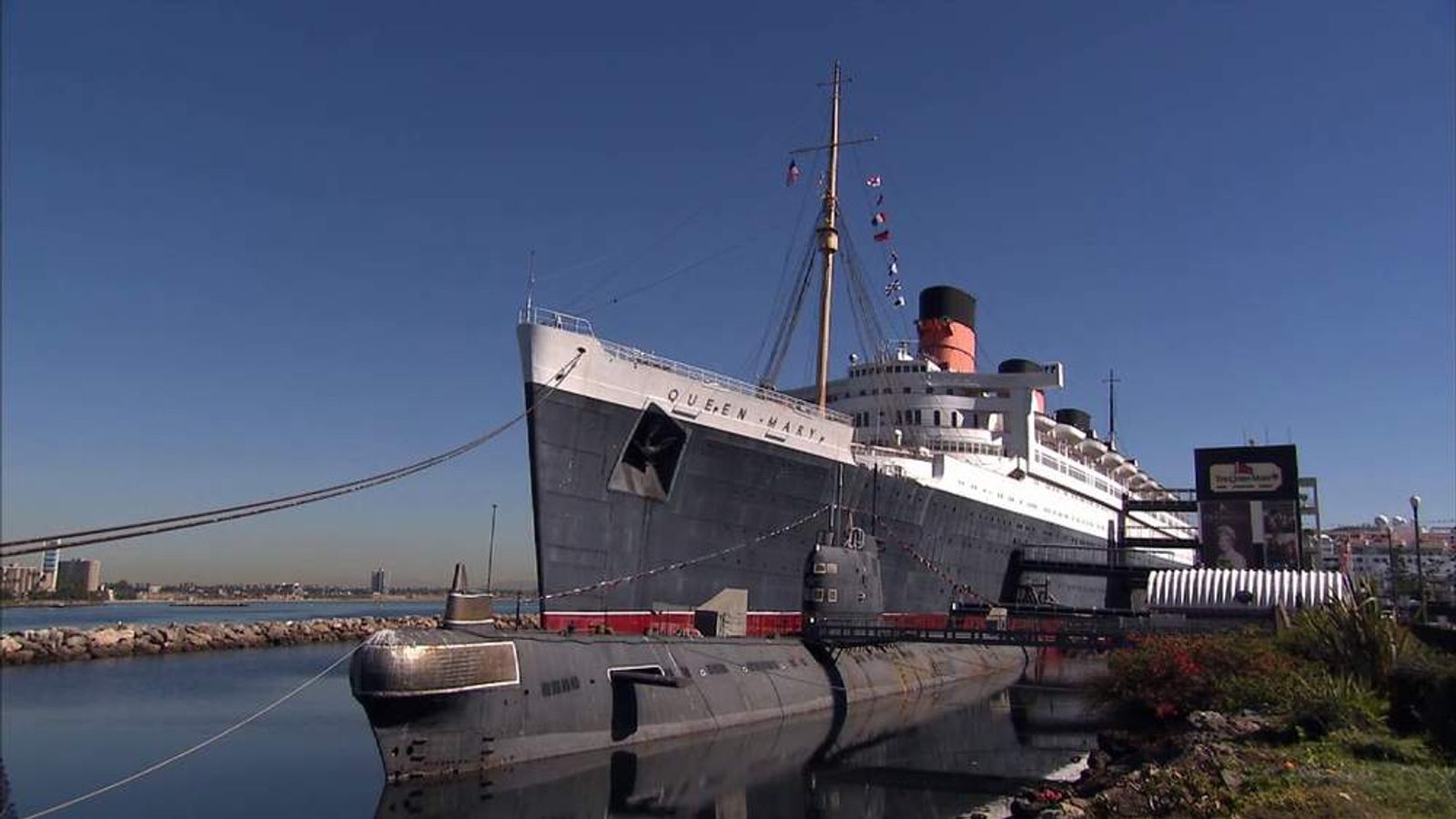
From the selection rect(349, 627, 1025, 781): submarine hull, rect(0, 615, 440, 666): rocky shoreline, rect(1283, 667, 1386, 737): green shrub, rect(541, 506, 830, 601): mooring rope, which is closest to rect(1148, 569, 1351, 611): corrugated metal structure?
rect(541, 506, 830, 601): mooring rope

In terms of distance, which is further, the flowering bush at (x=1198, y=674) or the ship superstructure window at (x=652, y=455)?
the ship superstructure window at (x=652, y=455)

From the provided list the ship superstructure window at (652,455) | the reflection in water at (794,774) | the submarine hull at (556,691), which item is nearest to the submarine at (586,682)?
the submarine hull at (556,691)

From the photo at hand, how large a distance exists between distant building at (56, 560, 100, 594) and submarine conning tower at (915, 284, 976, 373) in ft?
403

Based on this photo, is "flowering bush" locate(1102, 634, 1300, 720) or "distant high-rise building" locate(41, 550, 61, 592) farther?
"distant high-rise building" locate(41, 550, 61, 592)

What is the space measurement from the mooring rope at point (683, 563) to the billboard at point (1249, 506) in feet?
78.3

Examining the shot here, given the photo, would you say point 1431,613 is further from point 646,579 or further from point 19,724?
point 19,724

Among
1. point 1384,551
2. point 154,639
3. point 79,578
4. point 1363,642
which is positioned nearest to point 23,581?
point 79,578

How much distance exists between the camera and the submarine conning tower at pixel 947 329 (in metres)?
43.7

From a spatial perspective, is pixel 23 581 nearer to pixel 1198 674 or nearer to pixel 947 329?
pixel 947 329

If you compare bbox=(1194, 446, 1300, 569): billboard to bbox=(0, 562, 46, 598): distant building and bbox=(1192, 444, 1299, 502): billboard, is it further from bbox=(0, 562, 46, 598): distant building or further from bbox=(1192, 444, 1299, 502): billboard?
bbox=(0, 562, 46, 598): distant building

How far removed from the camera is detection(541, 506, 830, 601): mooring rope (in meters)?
21.3

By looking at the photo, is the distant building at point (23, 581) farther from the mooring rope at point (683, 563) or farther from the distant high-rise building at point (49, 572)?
the mooring rope at point (683, 563)

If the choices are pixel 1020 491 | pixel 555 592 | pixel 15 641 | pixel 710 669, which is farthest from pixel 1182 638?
pixel 15 641

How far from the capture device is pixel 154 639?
4822 cm
